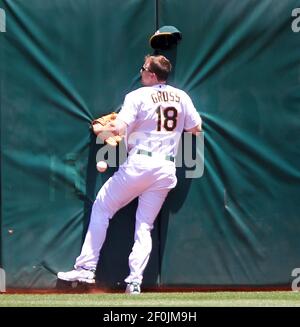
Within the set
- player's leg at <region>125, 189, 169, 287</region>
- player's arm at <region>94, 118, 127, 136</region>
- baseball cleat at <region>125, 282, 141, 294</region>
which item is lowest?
baseball cleat at <region>125, 282, 141, 294</region>

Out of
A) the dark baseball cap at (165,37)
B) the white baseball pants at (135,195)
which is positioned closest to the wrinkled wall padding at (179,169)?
the dark baseball cap at (165,37)

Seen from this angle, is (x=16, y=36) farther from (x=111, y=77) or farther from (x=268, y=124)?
(x=268, y=124)

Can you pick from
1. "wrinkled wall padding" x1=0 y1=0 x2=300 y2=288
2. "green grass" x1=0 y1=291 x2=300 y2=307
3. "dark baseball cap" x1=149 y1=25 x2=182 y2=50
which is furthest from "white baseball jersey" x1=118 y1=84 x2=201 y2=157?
"green grass" x1=0 y1=291 x2=300 y2=307

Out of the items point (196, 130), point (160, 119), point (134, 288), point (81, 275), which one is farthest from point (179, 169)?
point (81, 275)

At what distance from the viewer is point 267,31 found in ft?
30.2

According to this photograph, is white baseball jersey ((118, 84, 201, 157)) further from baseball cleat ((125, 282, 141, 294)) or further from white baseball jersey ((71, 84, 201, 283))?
baseball cleat ((125, 282, 141, 294))

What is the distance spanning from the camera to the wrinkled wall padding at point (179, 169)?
360 inches

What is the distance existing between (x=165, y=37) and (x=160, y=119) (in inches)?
27.8

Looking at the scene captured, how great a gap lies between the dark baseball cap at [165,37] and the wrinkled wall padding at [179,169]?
0.10 m

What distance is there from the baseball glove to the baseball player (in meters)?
0.02

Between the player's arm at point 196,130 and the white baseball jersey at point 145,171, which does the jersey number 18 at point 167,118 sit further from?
the player's arm at point 196,130

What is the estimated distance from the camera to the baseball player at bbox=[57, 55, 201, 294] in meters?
8.89

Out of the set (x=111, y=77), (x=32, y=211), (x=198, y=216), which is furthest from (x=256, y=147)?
(x=32, y=211)

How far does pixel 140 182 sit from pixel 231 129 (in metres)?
0.95
